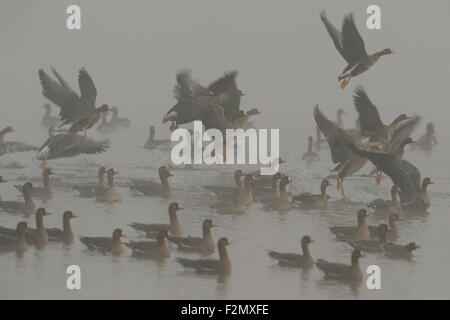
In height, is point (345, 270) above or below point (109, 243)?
below

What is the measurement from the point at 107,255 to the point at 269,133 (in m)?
16.1

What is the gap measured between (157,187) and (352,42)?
5.40 metres

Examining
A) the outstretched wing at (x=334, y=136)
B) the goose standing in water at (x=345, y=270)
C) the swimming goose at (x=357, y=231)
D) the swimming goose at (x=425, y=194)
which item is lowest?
the goose standing in water at (x=345, y=270)

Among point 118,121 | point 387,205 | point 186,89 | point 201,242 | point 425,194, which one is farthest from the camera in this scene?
point 118,121

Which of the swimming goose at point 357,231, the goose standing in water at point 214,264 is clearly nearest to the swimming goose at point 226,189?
the swimming goose at point 357,231

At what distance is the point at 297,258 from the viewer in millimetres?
19047

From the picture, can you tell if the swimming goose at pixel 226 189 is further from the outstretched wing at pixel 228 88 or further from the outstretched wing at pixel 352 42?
the outstretched wing at pixel 352 42

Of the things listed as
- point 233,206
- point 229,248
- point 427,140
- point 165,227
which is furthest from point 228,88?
point 427,140

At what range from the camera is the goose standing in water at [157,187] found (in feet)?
81.7

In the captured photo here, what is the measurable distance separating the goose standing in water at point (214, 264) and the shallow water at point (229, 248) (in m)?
0.13

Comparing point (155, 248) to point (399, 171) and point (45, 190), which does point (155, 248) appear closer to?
point (399, 171)

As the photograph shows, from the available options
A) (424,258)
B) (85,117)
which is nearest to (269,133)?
(85,117)

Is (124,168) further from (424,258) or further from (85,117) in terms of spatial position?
(424,258)
